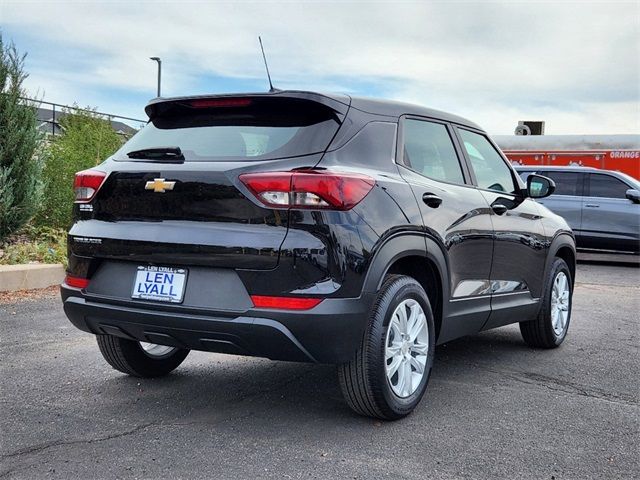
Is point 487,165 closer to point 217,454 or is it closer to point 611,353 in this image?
point 611,353

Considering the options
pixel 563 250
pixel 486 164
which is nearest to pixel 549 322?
pixel 563 250

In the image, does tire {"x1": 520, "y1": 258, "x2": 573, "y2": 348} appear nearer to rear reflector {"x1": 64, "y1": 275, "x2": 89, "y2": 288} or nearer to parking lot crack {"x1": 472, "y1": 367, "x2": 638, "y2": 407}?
parking lot crack {"x1": 472, "y1": 367, "x2": 638, "y2": 407}

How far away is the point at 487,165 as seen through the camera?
17.4ft

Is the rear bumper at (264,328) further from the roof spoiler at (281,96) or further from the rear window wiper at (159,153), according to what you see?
the roof spoiler at (281,96)

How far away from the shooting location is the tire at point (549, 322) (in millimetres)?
5773

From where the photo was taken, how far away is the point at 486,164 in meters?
5.29

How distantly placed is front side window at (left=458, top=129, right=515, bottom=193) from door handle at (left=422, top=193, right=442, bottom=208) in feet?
2.90

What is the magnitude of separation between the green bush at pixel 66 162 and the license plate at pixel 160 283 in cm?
707

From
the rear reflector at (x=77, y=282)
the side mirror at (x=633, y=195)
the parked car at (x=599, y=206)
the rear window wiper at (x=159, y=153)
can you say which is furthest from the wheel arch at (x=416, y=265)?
the side mirror at (x=633, y=195)

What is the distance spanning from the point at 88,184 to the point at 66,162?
26.1 feet

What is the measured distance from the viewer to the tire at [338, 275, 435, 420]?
3.65 metres

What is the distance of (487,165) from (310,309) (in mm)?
2454

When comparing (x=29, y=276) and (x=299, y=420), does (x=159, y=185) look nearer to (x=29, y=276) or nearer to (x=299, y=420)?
(x=299, y=420)

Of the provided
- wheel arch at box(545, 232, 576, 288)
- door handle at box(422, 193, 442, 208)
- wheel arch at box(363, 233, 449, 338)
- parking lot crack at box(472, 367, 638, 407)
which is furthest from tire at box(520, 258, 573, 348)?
door handle at box(422, 193, 442, 208)
